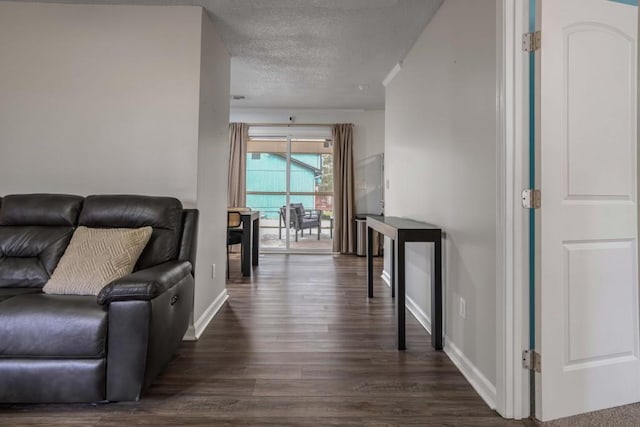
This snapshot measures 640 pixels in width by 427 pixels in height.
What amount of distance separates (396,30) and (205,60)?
1652 mm

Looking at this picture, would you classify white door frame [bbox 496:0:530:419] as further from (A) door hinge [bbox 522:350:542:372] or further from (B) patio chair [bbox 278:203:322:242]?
(B) patio chair [bbox 278:203:322:242]

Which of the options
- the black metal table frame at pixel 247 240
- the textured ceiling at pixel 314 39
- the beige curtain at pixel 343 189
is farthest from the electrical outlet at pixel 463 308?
the beige curtain at pixel 343 189

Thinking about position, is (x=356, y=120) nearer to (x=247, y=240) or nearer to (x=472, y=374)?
(x=247, y=240)

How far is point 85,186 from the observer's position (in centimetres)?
247

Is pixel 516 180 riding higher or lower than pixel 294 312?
higher

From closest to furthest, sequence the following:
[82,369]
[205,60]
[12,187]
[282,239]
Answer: [82,369] < [12,187] < [205,60] < [282,239]

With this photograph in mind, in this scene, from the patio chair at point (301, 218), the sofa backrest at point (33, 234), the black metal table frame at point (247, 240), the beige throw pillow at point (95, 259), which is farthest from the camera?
the patio chair at point (301, 218)

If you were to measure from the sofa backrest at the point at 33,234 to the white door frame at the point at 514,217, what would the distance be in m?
2.49

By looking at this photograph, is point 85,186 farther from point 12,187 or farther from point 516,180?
point 516,180

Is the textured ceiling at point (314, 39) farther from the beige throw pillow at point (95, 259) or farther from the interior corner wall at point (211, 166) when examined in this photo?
the beige throw pillow at point (95, 259)

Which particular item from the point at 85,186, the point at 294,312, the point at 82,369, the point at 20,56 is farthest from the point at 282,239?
the point at 82,369

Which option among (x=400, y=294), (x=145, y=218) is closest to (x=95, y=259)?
(x=145, y=218)

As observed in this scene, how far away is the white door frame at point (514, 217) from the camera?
1.54 metres

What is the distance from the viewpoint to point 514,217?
1537 millimetres
